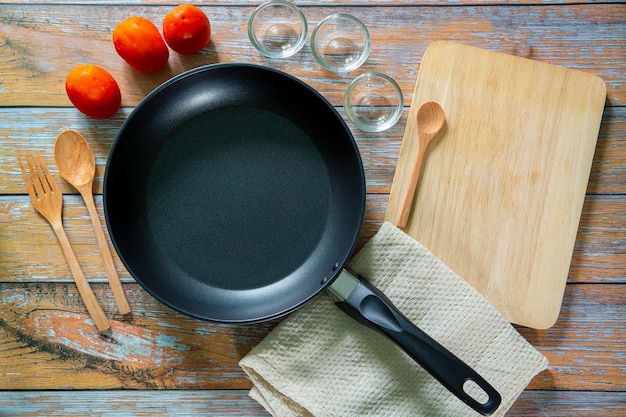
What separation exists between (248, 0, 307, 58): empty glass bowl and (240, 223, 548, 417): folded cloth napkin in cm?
32

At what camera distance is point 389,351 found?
0.83m

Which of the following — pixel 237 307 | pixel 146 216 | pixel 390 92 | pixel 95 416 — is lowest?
pixel 95 416

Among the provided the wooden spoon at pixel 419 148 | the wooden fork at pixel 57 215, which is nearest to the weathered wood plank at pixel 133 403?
the wooden fork at pixel 57 215

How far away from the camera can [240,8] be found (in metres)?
0.85

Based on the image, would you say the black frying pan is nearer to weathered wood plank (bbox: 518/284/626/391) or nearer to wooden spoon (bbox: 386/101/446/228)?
wooden spoon (bbox: 386/101/446/228)

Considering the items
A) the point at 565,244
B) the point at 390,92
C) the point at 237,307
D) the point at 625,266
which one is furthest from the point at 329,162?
the point at 625,266

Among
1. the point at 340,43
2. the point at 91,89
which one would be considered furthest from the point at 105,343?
the point at 340,43

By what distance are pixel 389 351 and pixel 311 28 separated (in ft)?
1.68

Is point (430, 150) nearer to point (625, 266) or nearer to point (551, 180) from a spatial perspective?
point (551, 180)

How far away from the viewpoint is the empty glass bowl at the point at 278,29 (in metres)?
0.84

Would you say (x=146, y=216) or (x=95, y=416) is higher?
(x=146, y=216)

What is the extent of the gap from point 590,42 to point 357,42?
37 cm

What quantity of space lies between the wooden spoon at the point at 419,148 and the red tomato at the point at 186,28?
1.12ft

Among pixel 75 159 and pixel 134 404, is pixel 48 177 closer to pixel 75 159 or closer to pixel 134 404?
pixel 75 159
